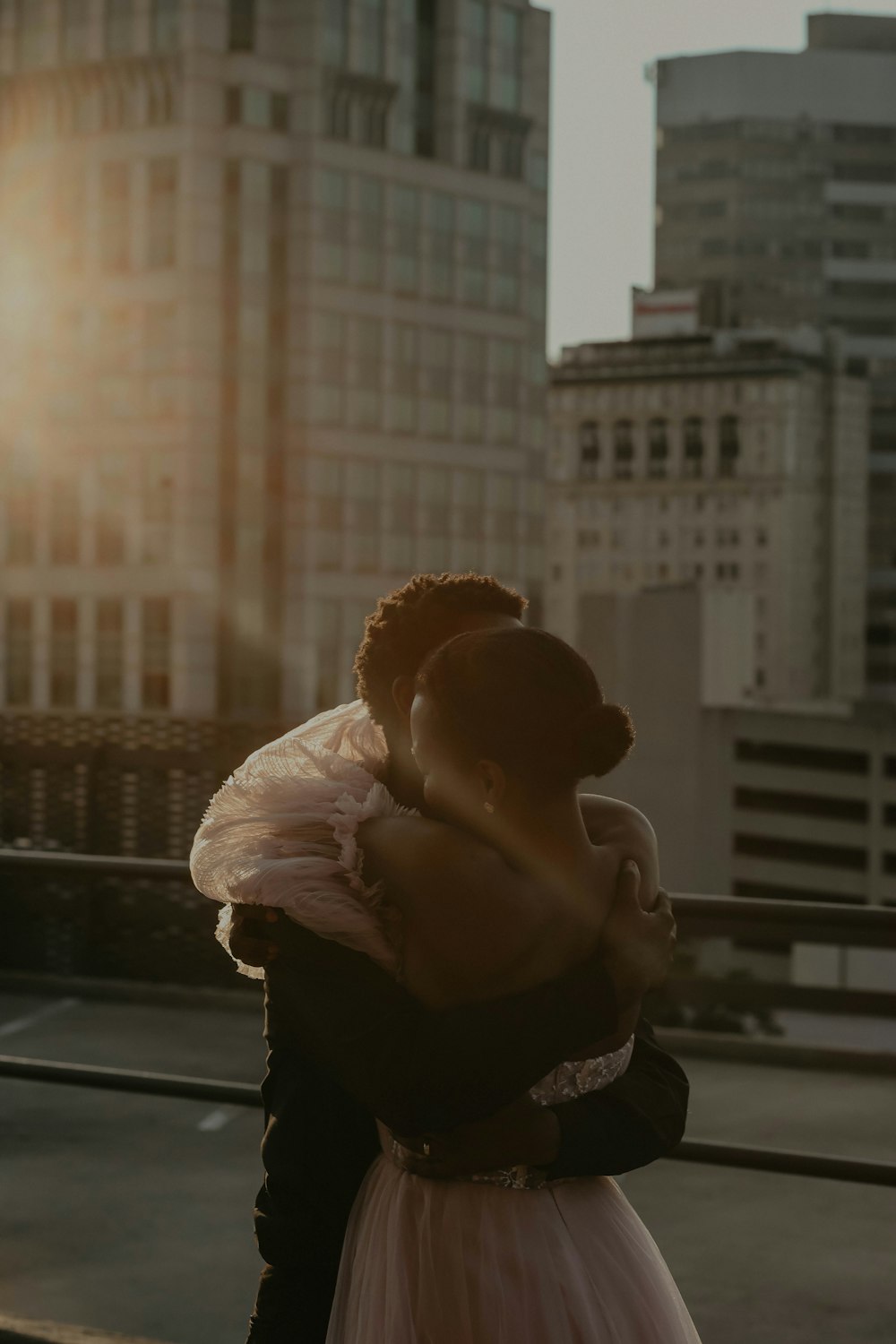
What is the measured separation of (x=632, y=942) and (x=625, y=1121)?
247mm

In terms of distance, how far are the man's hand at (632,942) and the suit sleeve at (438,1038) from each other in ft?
0.08

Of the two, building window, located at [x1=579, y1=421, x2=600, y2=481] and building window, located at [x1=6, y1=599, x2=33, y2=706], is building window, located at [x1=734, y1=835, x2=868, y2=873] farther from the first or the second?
building window, located at [x1=579, y1=421, x2=600, y2=481]

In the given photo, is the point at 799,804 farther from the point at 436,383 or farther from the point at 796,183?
the point at 796,183

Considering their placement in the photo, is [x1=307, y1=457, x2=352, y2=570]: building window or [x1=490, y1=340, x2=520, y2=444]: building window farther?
[x1=490, y1=340, x2=520, y2=444]: building window

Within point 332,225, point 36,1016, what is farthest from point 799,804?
point 36,1016

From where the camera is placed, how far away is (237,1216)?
21.7 ft

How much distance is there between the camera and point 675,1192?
7941 millimetres

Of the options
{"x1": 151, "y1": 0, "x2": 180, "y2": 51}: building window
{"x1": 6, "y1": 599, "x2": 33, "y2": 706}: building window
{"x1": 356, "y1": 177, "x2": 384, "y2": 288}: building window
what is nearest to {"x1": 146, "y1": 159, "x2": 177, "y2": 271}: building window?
{"x1": 151, "y1": 0, "x2": 180, "y2": 51}: building window

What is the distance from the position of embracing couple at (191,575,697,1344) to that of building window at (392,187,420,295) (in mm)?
87466

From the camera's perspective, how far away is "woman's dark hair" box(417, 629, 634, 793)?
1.95 meters

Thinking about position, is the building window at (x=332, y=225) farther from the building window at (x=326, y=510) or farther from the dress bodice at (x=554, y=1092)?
the dress bodice at (x=554, y=1092)

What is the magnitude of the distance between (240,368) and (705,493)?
48.9 m

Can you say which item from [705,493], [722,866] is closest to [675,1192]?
[722,866]

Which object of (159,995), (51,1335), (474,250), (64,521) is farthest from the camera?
(474,250)
